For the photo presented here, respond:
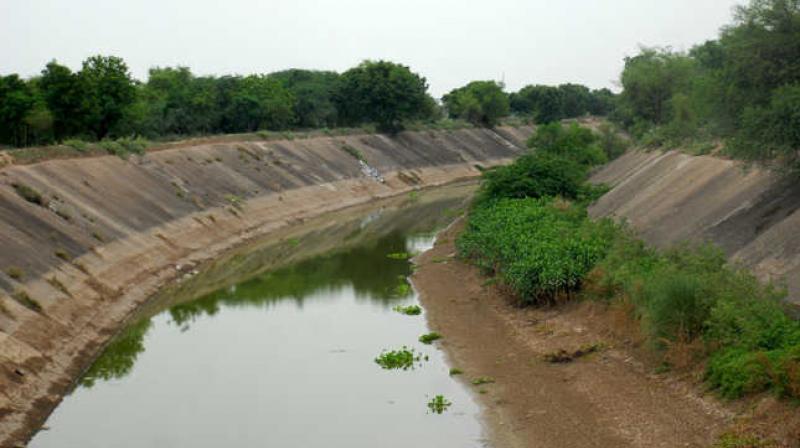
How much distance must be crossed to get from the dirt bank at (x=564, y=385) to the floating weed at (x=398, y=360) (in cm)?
115

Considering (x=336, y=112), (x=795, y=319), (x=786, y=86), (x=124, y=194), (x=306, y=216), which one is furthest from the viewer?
(x=336, y=112)

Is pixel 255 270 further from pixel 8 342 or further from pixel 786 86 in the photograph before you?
pixel 786 86

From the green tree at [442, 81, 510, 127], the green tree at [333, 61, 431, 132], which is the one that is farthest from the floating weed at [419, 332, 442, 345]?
Result: the green tree at [442, 81, 510, 127]

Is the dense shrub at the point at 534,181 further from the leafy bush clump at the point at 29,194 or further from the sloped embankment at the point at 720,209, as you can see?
the leafy bush clump at the point at 29,194

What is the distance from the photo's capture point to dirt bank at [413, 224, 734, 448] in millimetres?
17531

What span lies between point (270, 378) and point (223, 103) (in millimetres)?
63726

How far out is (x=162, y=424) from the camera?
20.4 meters

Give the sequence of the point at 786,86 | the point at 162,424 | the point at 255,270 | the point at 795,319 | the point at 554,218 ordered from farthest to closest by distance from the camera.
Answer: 1. the point at 255,270
2. the point at 554,218
3. the point at 786,86
4. the point at 162,424
5. the point at 795,319

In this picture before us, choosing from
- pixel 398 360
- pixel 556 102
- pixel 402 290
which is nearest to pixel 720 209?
pixel 402 290

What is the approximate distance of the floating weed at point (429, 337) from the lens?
26.5 metres

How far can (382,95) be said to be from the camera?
91.9 m

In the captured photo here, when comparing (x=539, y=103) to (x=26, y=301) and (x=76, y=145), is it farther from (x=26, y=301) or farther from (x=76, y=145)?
(x=26, y=301)

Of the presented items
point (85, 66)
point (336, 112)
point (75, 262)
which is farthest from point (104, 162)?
point (336, 112)

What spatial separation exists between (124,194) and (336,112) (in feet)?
178
